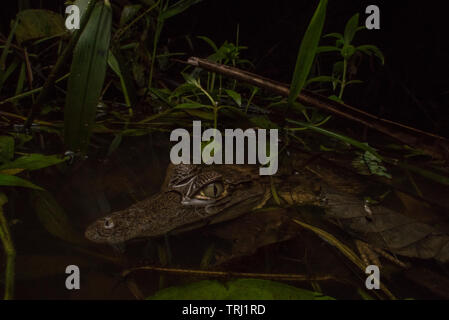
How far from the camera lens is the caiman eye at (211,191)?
1.59m

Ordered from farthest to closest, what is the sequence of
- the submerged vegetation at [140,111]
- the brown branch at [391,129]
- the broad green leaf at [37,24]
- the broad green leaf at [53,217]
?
the broad green leaf at [37,24], the brown branch at [391,129], the submerged vegetation at [140,111], the broad green leaf at [53,217]

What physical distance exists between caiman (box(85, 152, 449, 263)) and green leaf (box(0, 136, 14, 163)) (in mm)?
602

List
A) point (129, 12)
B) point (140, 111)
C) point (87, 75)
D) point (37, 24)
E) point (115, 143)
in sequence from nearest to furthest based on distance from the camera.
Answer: point (87, 75) → point (115, 143) → point (37, 24) → point (129, 12) → point (140, 111)

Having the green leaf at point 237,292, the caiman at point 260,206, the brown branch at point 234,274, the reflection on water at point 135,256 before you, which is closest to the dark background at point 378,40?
the caiman at point 260,206

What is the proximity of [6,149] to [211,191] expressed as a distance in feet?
3.03

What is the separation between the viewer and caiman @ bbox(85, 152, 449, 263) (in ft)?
4.04

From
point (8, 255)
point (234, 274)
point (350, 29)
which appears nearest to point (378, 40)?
point (350, 29)

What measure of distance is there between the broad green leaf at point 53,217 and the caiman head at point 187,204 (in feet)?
A: 0.21

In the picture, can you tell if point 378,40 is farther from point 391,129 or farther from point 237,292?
point 237,292

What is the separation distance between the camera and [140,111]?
2.56 m

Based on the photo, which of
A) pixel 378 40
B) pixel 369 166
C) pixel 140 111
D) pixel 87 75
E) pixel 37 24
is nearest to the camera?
pixel 87 75

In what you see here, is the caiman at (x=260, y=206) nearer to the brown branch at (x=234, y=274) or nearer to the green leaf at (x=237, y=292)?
the brown branch at (x=234, y=274)

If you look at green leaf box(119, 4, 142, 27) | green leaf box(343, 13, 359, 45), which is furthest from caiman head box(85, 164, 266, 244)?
green leaf box(119, 4, 142, 27)
